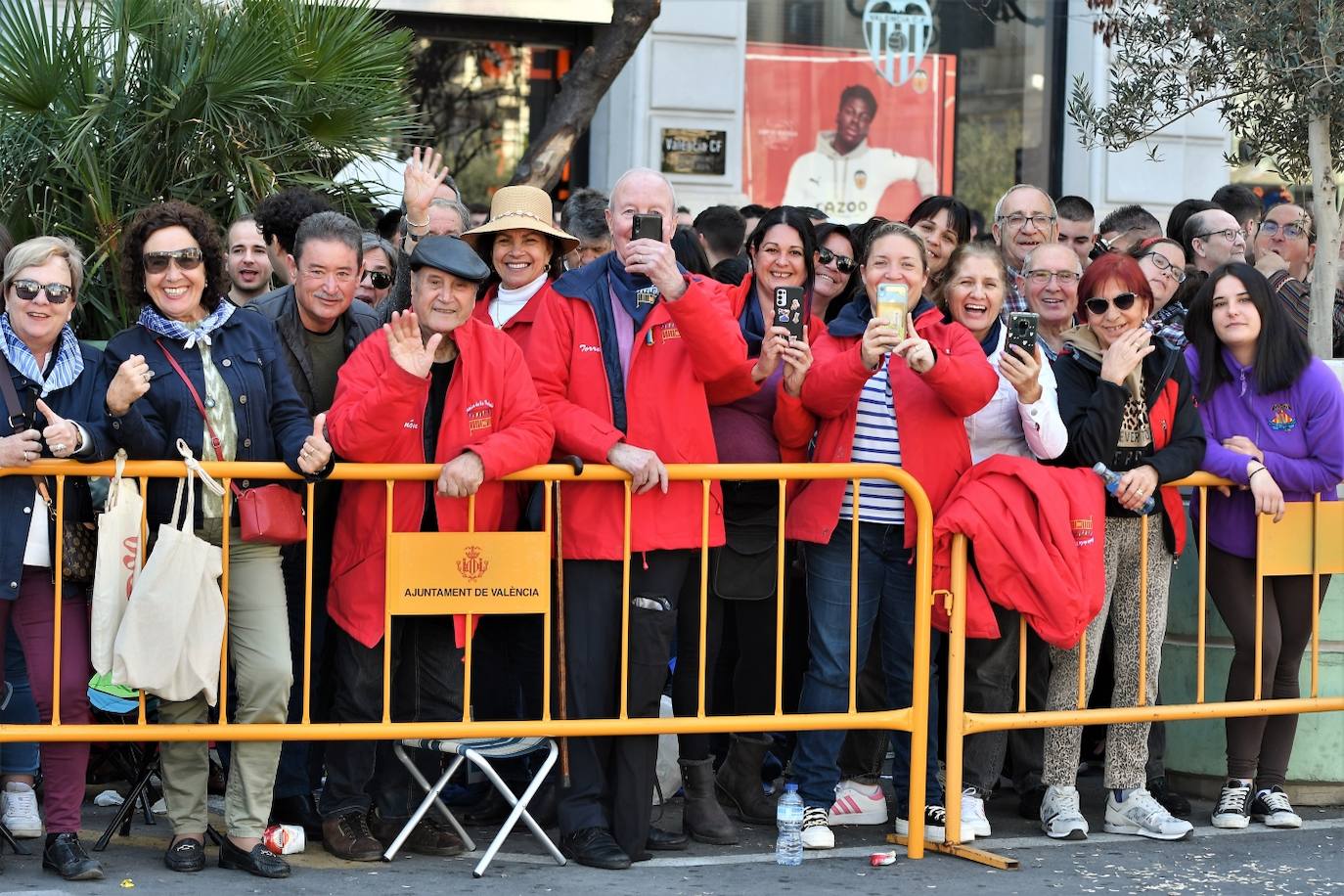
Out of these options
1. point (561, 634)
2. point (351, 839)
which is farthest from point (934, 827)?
point (351, 839)

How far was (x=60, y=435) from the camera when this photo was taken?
19.0 feet

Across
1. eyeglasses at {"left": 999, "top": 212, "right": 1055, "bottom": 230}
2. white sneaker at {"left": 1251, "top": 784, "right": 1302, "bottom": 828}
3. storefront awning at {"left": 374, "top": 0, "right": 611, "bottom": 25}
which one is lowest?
white sneaker at {"left": 1251, "top": 784, "right": 1302, "bottom": 828}

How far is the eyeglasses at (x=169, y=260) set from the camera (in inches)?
240

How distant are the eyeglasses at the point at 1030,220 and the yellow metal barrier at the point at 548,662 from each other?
2303mm

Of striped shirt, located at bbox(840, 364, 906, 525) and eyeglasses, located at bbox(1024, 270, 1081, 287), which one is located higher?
eyeglasses, located at bbox(1024, 270, 1081, 287)

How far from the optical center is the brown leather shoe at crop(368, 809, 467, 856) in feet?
21.0

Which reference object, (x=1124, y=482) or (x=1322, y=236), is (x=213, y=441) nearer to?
(x=1124, y=482)

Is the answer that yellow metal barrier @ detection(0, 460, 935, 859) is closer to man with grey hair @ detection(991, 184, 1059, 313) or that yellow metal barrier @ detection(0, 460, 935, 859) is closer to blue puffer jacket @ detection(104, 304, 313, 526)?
blue puffer jacket @ detection(104, 304, 313, 526)

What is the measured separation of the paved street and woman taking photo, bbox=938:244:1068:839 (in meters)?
0.28

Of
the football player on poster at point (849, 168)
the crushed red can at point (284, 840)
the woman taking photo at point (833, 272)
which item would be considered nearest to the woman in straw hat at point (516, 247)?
the woman taking photo at point (833, 272)

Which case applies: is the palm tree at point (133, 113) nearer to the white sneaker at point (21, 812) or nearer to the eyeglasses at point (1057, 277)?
the white sneaker at point (21, 812)

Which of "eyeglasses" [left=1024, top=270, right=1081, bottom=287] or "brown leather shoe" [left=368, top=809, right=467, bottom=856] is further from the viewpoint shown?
"eyeglasses" [left=1024, top=270, right=1081, bottom=287]

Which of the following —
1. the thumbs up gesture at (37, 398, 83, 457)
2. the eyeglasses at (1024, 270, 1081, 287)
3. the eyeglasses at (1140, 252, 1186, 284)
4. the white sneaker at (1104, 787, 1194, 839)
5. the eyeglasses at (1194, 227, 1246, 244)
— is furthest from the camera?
the eyeglasses at (1194, 227, 1246, 244)

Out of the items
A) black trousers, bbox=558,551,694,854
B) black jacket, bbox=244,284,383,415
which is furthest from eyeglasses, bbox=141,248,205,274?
black trousers, bbox=558,551,694,854
